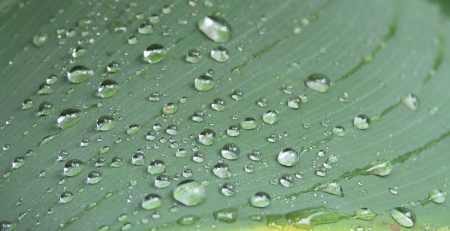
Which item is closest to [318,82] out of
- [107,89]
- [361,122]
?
[361,122]

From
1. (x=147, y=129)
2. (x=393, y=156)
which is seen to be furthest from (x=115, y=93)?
(x=393, y=156)

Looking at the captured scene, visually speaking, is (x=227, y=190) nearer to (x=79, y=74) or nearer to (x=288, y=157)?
(x=288, y=157)

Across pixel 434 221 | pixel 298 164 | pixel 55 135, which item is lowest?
pixel 434 221

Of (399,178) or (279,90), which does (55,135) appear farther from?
(399,178)

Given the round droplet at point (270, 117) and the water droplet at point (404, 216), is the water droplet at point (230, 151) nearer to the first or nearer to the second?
the round droplet at point (270, 117)

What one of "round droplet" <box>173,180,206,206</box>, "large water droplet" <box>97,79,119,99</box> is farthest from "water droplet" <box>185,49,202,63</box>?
"round droplet" <box>173,180,206,206</box>

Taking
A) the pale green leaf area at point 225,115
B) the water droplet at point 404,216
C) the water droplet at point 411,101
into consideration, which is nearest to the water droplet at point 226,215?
the pale green leaf area at point 225,115

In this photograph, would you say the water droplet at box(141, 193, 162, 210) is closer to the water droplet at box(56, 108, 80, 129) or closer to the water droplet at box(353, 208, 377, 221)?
the water droplet at box(56, 108, 80, 129)
